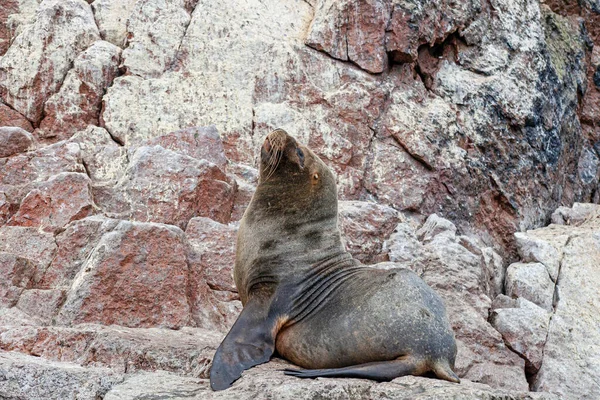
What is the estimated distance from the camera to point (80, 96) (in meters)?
11.1

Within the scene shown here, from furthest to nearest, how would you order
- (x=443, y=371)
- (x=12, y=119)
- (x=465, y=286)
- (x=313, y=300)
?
(x=12, y=119) → (x=465, y=286) → (x=313, y=300) → (x=443, y=371)

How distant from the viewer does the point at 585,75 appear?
14.8 m

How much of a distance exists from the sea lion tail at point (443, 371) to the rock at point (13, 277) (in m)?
3.77

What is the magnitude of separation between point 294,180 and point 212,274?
7.20ft

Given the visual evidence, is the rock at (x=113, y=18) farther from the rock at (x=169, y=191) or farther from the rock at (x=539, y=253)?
the rock at (x=539, y=253)

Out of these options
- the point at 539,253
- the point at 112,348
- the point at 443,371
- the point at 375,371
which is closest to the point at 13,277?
the point at 112,348

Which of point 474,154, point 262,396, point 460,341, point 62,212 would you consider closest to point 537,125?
point 474,154

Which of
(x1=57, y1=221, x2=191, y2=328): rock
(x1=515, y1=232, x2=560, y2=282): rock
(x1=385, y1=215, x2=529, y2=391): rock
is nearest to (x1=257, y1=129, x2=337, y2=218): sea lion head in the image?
(x1=57, y1=221, x2=191, y2=328): rock

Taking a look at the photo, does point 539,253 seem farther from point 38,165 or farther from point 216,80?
point 38,165

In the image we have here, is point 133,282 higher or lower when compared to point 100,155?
lower

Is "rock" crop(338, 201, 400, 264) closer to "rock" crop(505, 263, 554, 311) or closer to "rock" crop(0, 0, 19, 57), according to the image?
"rock" crop(505, 263, 554, 311)

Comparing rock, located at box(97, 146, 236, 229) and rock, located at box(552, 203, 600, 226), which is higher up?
rock, located at box(97, 146, 236, 229)

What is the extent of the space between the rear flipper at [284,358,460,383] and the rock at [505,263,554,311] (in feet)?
16.5

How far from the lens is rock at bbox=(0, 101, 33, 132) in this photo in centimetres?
1093
